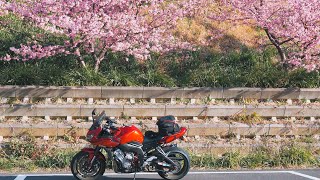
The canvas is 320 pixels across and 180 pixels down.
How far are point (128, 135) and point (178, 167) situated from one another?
117 cm

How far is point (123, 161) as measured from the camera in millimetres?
7598

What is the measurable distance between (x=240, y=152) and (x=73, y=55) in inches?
198

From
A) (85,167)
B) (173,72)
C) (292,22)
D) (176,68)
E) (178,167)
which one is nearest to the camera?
(85,167)

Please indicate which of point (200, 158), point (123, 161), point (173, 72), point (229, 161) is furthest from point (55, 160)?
point (173, 72)

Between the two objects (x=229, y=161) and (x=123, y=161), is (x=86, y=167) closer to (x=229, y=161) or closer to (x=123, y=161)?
(x=123, y=161)

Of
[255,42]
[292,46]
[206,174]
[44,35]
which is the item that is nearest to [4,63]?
[44,35]

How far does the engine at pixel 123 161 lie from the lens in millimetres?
7577

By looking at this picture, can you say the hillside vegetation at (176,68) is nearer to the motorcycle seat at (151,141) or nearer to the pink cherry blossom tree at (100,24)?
the pink cherry blossom tree at (100,24)

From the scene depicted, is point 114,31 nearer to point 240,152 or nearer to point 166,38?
point 166,38

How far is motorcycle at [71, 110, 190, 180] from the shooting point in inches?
295

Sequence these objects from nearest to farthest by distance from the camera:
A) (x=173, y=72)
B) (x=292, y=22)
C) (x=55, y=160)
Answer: (x=55, y=160)
(x=292, y=22)
(x=173, y=72)

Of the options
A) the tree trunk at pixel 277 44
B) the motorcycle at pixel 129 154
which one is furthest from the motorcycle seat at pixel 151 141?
the tree trunk at pixel 277 44

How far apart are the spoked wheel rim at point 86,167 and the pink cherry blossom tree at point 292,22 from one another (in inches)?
223

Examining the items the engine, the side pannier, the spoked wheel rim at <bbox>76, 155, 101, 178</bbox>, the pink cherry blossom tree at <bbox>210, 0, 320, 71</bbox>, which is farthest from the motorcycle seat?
the pink cherry blossom tree at <bbox>210, 0, 320, 71</bbox>
